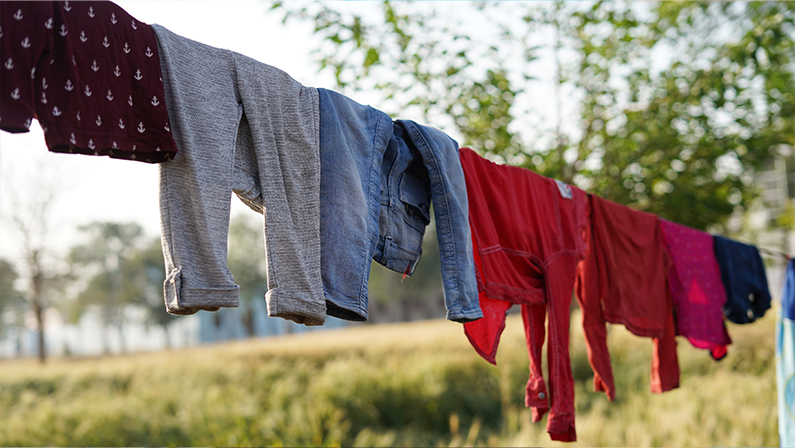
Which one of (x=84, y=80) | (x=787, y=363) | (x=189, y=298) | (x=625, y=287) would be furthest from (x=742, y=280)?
(x=84, y=80)

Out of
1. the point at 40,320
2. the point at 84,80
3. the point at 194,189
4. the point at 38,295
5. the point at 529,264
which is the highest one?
the point at 84,80

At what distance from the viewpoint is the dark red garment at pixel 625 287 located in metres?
2.65

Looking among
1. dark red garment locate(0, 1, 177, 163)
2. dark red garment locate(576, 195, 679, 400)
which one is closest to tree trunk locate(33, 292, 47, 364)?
dark red garment locate(576, 195, 679, 400)

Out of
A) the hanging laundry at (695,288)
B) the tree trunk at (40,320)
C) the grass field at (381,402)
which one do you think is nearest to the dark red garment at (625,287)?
the hanging laundry at (695,288)

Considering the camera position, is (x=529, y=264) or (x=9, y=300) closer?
(x=529, y=264)

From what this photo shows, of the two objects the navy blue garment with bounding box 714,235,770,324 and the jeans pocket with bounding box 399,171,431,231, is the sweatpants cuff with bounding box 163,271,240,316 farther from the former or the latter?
the navy blue garment with bounding box 714,235,770,324

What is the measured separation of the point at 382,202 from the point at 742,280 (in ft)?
10.2

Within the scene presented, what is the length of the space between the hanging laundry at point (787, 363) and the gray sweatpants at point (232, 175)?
3.54 m

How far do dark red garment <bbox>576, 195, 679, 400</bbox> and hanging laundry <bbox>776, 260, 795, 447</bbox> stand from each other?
107cm

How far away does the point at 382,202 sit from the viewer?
1.76m

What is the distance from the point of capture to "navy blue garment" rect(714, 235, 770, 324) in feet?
11.9

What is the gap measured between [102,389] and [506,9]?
620 centimetres

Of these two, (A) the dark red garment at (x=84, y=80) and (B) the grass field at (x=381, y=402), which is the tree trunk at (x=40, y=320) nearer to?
(B) the grass field at (x=381, y=402)

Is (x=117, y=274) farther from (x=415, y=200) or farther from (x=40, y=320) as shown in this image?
(x=415, y=200)
